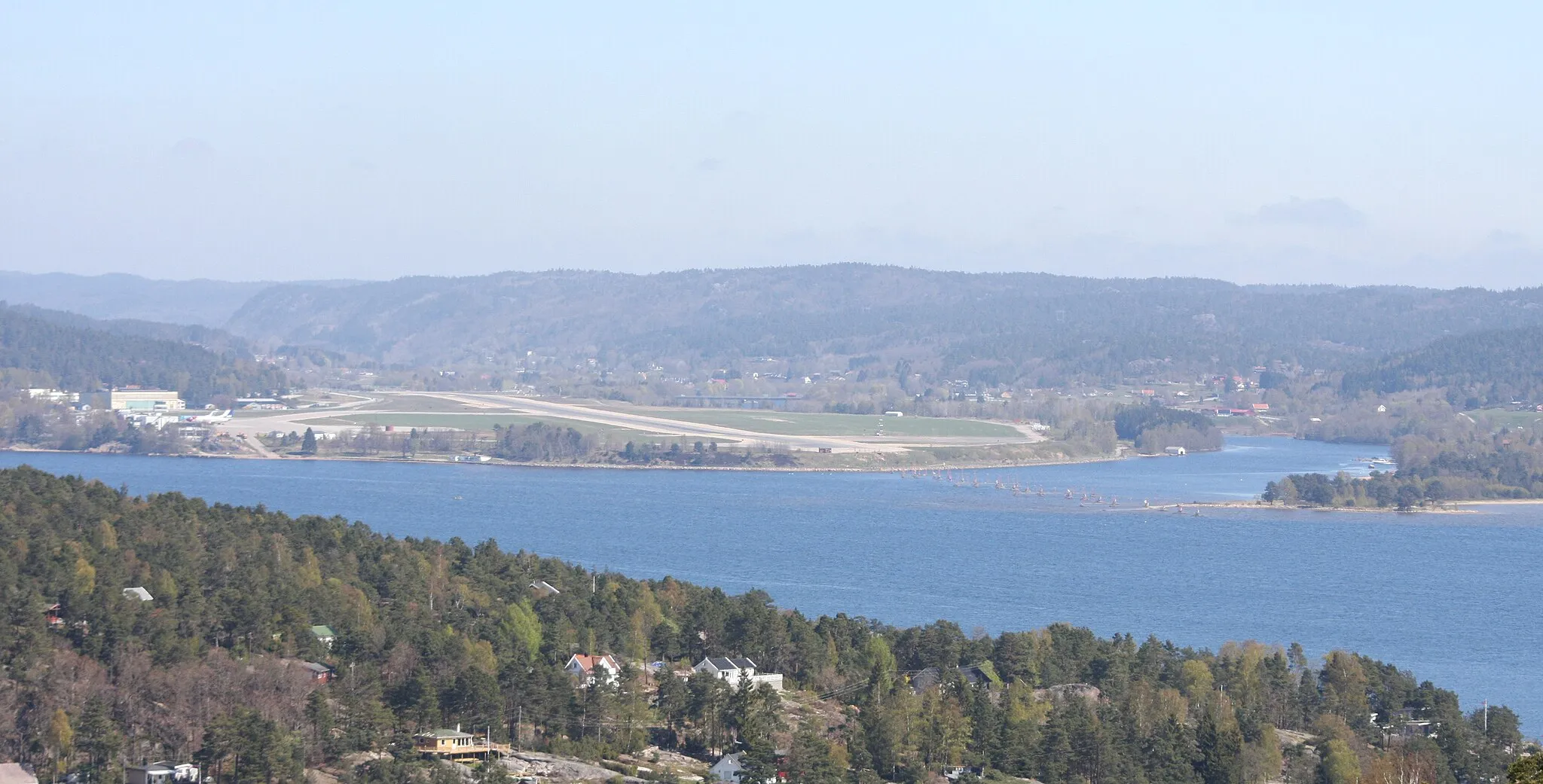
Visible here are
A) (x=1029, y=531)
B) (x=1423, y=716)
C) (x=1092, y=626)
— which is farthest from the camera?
(x=1029, y=531)

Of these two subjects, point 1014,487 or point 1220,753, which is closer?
point 1220,753

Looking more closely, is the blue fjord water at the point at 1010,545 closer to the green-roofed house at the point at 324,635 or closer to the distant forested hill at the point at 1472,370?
the green-roofed house at the point at 324,635

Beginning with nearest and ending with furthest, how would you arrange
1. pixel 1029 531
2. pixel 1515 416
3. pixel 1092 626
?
pixel 1092 626
pixel 1029 531
pixel 1515 416

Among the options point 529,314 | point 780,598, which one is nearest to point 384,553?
point 780,598

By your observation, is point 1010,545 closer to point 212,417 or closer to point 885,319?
point 212,417

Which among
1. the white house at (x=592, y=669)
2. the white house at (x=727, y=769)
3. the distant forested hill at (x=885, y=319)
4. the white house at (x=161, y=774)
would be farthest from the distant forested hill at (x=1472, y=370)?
the white house at (x=161, y=774)

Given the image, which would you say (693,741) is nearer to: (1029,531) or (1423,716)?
(1423,716)

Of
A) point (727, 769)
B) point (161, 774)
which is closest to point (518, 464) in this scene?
point (727, 769)
